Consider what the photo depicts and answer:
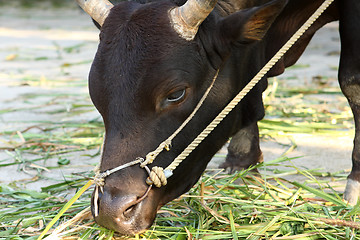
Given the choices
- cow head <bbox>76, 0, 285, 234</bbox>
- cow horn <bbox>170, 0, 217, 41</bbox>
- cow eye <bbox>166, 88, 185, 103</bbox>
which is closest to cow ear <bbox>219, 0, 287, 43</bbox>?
cow head <bbox>76, 0, 285, 234</bbox>

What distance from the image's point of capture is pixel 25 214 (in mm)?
3387

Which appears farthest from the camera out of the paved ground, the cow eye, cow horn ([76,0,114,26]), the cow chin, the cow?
the paved ground

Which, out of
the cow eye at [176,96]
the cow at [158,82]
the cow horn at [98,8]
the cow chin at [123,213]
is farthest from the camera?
the cow horn at [98,8]

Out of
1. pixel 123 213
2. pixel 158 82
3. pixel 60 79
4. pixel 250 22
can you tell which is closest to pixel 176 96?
pixel 158 82

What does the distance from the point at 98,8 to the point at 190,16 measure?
21.6 inches

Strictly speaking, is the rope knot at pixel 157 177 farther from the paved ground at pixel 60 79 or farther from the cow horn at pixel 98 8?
the paved ground at pixel 60 79

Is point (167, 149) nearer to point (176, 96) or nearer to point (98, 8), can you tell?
point (176, 96)

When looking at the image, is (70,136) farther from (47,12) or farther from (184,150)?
(47,12)

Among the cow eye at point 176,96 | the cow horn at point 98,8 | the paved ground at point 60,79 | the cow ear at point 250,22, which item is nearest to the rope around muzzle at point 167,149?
the cow eye at point 176,96

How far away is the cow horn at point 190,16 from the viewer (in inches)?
105

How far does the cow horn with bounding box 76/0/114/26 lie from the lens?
2.95m

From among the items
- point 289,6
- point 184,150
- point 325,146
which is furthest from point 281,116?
point 184,150

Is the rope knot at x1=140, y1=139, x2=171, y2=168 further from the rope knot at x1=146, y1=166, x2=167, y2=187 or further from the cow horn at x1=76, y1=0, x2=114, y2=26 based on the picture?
the cow horn at x1=76, y1=0, x2=114, y2=26

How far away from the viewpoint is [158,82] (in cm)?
261
